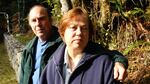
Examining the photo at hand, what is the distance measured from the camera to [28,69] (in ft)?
13.8

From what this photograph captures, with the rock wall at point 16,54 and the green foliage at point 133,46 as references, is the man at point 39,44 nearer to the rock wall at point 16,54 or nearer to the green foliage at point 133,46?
the green foliage at point 133,46

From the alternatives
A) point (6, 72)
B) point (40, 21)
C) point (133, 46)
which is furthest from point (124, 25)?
point (6, 72)

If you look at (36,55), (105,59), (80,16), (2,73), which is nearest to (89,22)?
(80,16)

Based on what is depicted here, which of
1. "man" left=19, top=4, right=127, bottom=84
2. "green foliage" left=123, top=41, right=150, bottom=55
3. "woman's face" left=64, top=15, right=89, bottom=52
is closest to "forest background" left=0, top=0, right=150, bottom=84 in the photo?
"green foliage" left=123, top=41, right=150, bottom=55

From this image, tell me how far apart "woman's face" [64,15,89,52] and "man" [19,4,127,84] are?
97 cm

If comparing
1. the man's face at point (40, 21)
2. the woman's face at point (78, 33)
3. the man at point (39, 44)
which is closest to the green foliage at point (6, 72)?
the man at point (39, 44)

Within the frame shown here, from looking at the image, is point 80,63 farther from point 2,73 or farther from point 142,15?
point 2,73

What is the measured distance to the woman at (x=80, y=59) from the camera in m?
2.92

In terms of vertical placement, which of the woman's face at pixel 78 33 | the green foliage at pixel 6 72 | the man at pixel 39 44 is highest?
the woman's face at pixel 78 33

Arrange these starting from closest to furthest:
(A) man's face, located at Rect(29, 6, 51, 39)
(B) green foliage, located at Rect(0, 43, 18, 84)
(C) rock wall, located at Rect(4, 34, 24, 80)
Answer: (A) man's face, located at Rect(29, 6, 51, 39) → (C) rock wall, located at Rect(4, 34, 24, 80) → (B) green foliage, located at Rect(0, 43, 18, 84)

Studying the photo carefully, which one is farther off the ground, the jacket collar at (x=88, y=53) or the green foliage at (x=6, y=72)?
the jacket collar at (x=88, y=53)

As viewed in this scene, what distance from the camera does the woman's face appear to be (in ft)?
9.70

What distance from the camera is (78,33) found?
2.95 metres

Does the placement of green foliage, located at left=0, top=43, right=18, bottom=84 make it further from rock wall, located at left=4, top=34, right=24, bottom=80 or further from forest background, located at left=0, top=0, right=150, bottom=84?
forest background, located at left=0, top=0, right=150, bottom=84
